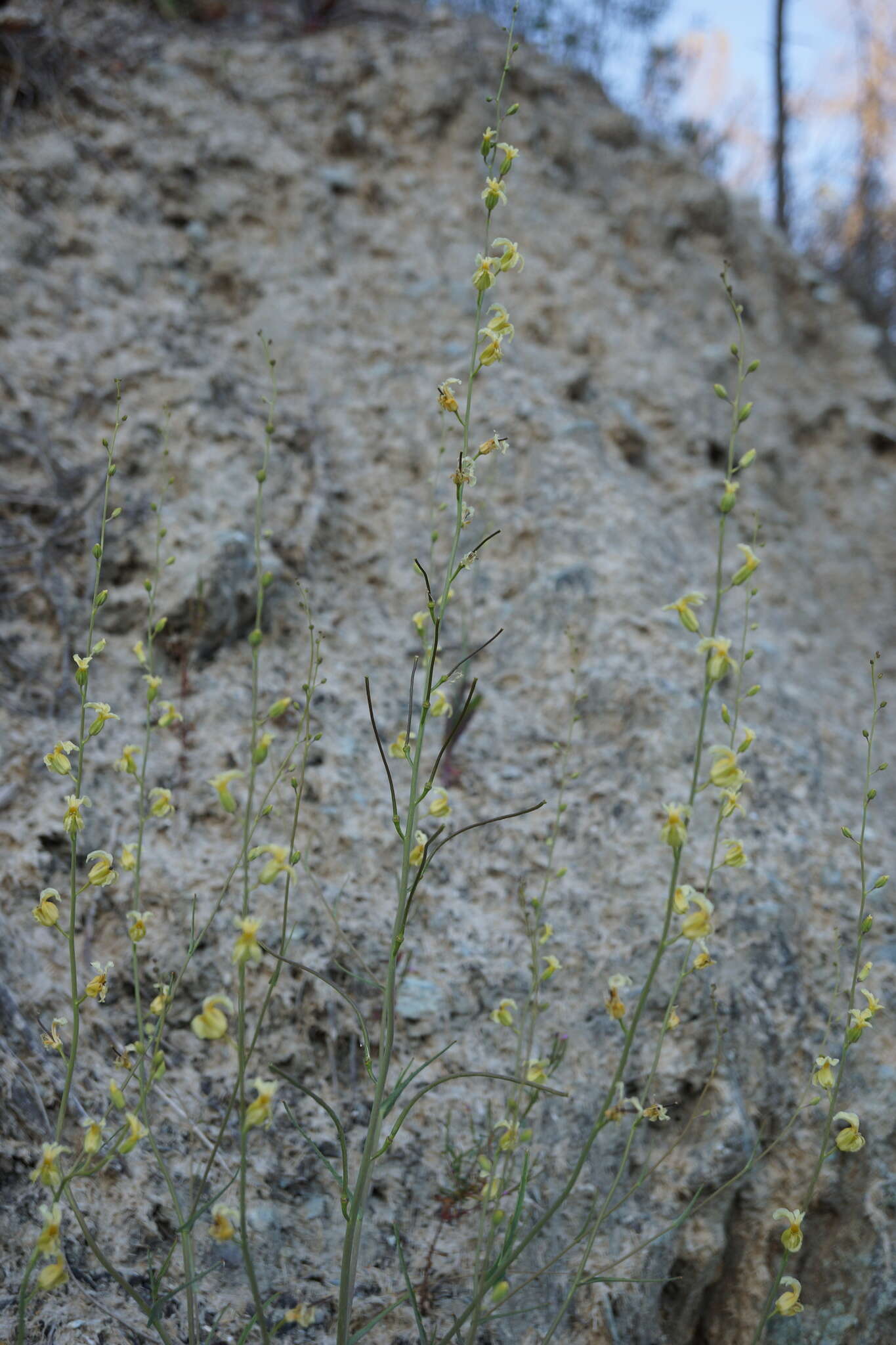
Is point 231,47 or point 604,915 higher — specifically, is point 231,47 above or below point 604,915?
above

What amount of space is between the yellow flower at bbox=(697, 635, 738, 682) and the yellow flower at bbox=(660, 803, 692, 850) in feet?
0.66

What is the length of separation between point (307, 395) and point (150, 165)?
1.44m

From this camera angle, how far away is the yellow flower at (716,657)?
133 cm

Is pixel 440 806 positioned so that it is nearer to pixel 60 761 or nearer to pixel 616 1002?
pixel 616 1002

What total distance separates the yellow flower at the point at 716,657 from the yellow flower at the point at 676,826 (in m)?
0.20

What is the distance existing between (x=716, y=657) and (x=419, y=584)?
196 centimetres

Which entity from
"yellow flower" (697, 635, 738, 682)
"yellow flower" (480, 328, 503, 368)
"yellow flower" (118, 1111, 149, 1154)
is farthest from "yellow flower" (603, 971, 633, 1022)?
"yellow flower" (480, 328, 503, 368)

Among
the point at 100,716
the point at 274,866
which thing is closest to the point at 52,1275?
the point at 274,866

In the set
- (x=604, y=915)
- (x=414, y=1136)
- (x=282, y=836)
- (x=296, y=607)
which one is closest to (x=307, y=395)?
(x=296, y=607)

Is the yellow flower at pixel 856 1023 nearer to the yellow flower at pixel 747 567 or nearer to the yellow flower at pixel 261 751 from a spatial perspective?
the yellow flower at pixel 747 567

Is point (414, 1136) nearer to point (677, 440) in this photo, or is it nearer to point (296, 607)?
point (296, 607)

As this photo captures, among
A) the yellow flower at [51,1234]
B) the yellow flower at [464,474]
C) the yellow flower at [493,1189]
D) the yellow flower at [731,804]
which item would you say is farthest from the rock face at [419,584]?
the yellow flower at [464,474]

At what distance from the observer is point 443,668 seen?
9.89ft

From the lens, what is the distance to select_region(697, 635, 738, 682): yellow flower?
4.36 feet
